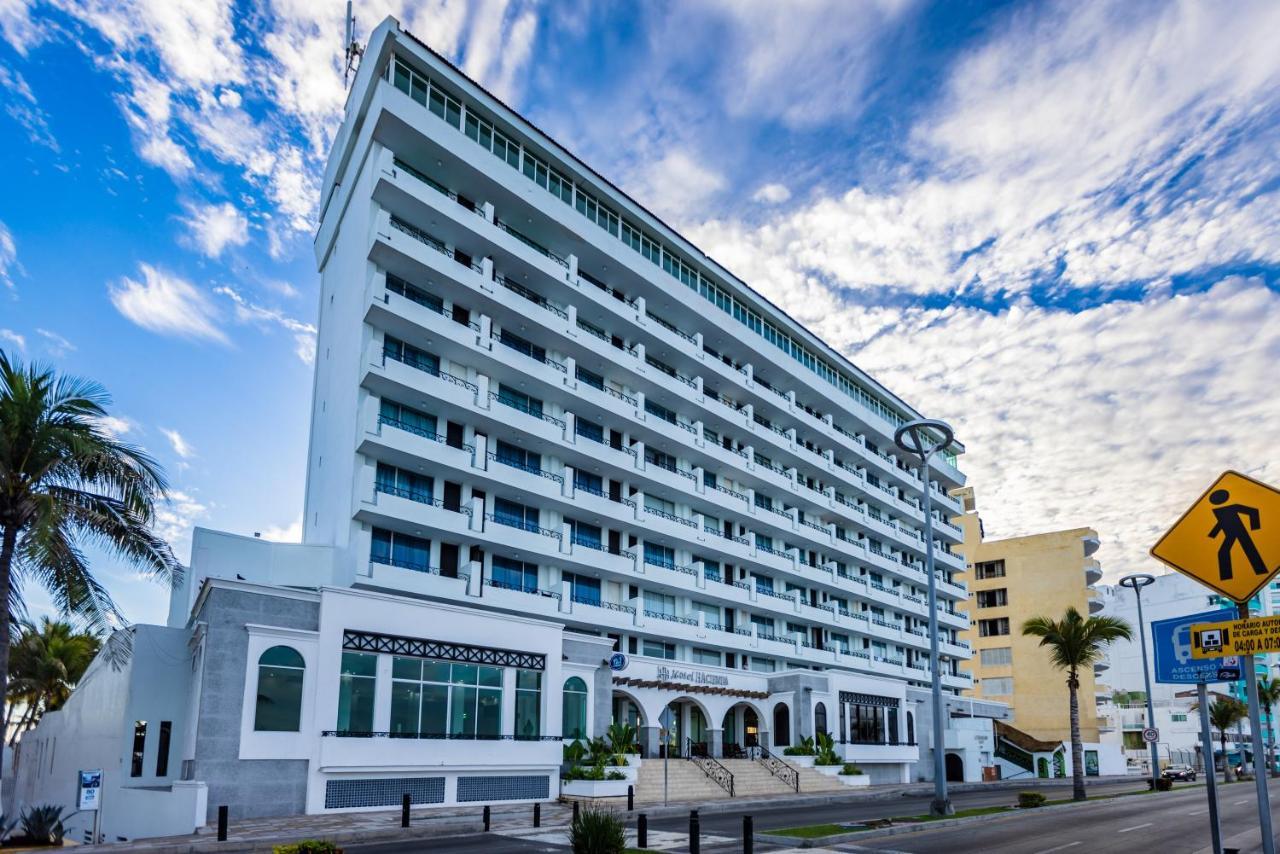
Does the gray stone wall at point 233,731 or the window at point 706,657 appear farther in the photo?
the window at point 706,657

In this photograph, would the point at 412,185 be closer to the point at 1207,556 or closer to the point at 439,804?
the point at 439,804

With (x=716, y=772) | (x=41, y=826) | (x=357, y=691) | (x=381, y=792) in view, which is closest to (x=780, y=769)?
(x=716, y=772)

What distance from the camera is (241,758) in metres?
26.2

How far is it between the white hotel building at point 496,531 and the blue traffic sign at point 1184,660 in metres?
22.4

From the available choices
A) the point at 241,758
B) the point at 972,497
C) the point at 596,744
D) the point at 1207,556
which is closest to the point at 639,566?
the point at 596,744

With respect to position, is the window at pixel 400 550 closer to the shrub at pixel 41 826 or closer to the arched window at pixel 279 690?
the arched window at pixel 279 690

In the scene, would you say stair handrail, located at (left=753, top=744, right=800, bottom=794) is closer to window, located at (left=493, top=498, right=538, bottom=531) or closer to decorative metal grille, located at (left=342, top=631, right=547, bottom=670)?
decorative metal grille, located at (left=342, top=631, right=547, bottom=670)

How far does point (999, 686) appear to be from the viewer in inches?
3654

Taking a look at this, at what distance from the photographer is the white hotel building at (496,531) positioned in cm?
2903

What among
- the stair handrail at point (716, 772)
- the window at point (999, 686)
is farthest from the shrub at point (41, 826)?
the window at point (999, 686)

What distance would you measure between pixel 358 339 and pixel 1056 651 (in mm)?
37158

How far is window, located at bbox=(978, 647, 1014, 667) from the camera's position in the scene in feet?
305

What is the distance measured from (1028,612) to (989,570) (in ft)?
20.6

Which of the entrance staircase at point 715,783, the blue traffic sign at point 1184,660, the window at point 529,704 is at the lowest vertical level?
the entrance staircase at point 715,783
